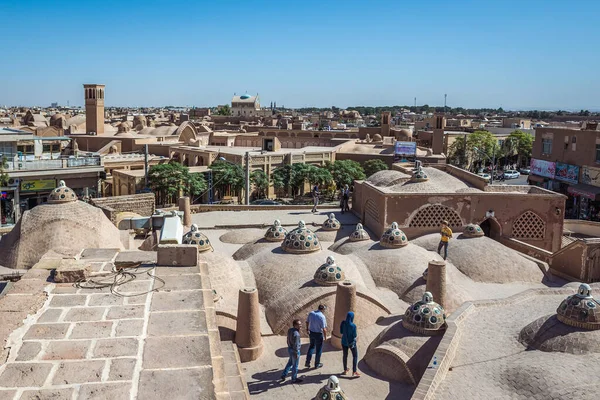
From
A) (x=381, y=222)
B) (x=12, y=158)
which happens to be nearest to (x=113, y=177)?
(x=12, y=158)

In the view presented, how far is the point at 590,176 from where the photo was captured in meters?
36.5

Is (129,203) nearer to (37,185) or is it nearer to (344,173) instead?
(37,185)

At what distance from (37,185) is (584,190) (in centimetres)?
3175

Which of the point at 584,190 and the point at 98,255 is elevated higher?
the point at 98,255

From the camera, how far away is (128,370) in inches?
212

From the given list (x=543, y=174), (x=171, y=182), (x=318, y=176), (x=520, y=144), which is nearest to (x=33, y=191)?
(x=171, y=182)

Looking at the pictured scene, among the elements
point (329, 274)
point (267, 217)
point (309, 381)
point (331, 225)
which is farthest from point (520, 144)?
point (309, 381)

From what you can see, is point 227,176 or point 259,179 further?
point 259,179

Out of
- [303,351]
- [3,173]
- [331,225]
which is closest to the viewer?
[303,351]

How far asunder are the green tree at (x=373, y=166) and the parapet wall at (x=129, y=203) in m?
25.2

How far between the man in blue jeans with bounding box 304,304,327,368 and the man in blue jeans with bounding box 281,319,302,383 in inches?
14.0

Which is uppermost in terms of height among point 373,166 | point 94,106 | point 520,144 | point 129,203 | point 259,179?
point 94,106

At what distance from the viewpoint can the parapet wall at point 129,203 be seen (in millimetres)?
23875

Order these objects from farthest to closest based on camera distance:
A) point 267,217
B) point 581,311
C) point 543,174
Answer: point 543,174
point 267,217
point 581,311
